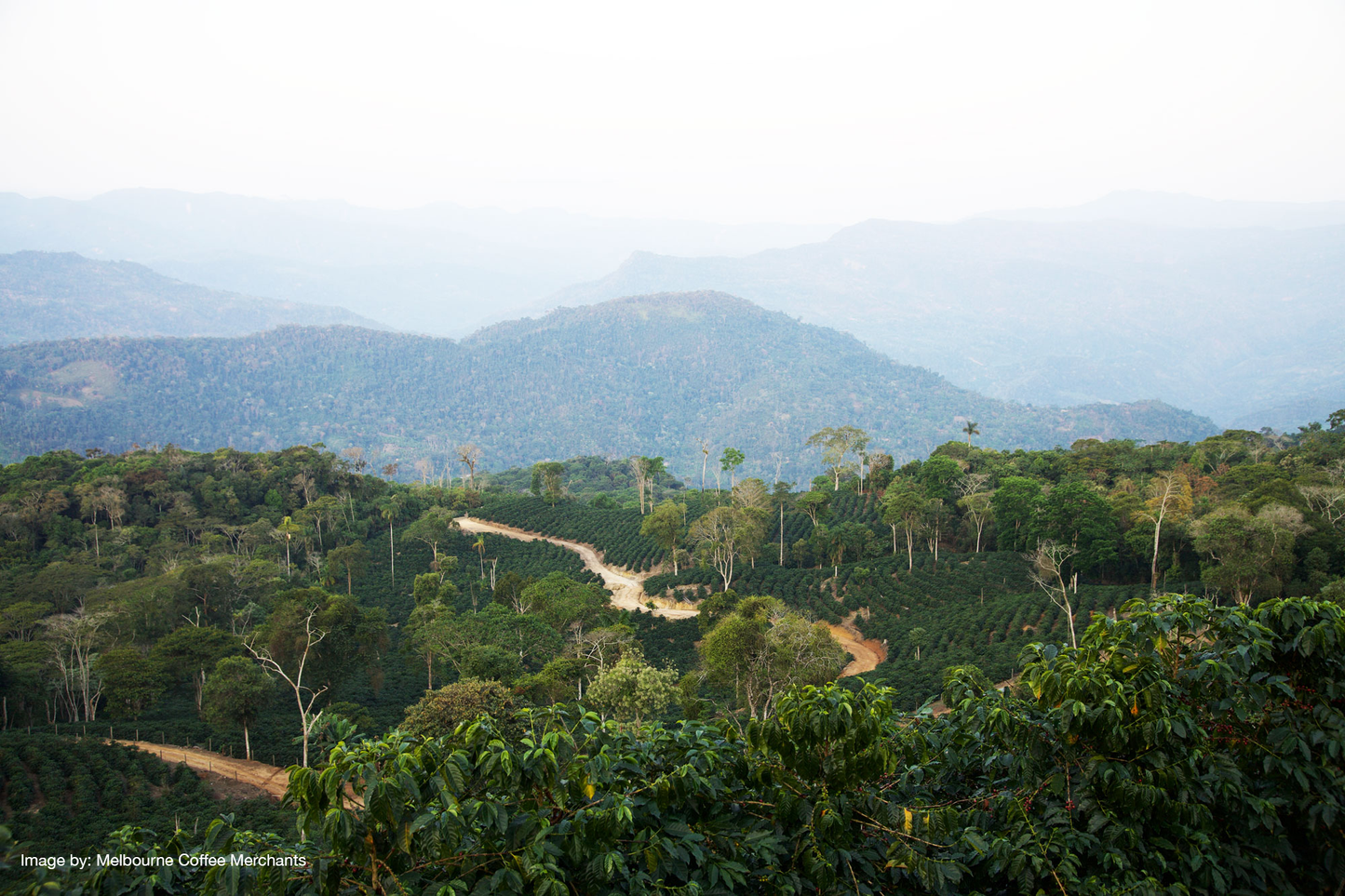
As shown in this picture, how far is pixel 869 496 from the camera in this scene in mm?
48438

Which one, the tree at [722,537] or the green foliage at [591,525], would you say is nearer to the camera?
the tree at [722,537]

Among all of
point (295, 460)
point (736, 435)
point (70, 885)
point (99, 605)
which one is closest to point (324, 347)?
point (736, 435)

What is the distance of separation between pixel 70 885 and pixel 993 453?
5457 centimetres

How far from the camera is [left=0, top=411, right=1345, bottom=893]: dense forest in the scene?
4.25m

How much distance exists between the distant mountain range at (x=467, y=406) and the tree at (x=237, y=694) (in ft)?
412

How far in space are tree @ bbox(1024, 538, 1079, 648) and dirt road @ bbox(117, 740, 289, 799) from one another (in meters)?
28.7

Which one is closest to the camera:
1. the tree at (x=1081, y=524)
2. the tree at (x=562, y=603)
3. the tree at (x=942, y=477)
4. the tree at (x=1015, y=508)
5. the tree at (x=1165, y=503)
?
the tree at (x=562, y=603)

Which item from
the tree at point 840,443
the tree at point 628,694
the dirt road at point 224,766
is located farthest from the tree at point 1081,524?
the dirt road at point 224,766

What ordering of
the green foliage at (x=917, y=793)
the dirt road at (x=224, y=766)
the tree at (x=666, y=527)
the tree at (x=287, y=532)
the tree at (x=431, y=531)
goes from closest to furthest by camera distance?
the green foliage at (x=917, y=793)
the dirt road at (x=224, y=766)
the tree at (x=666, y=527)
the tree at (x=287, y=532)
the tree at (x=431, y=531)

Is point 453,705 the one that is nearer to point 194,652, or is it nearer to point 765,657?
point 765,657

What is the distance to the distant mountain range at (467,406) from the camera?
14750 cm

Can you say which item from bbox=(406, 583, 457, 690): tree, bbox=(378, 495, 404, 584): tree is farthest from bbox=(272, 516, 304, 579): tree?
bbox=(406, 583, 457, 690): tree

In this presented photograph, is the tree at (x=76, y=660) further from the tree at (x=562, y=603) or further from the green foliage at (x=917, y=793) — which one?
the green foliage at (x=917, y=793)

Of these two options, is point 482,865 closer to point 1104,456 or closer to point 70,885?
point 70,885
